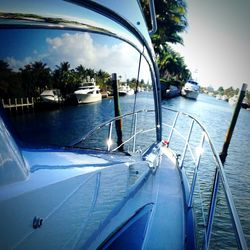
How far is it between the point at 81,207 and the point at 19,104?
47cm

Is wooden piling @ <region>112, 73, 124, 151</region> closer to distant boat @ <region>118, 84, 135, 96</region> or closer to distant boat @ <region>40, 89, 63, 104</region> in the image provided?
distant boat @ <region>118, 84, 135, 96</region>

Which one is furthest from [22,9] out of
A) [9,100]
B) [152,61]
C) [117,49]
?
[152,61]

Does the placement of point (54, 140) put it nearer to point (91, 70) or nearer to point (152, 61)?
A: point (91, 70)

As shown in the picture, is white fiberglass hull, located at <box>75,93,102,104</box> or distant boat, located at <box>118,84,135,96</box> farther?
distant boat, located at <box>118,84,135,96</box>

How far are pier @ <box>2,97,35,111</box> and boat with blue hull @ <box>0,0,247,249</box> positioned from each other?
2.0 inches

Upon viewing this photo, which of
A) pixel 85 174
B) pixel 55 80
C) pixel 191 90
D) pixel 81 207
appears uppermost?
pixel 55 80

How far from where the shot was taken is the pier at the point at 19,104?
1013mm

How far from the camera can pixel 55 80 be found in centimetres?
127

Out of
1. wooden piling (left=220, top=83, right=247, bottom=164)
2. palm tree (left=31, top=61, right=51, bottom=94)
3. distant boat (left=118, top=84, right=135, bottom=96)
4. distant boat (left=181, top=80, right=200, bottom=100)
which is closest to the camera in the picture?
palm tree (left=31, top=61, right=51, bottom=94)

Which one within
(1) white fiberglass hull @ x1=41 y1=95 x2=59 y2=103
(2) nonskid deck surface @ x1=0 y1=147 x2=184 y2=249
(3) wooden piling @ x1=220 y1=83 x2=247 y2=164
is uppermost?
(1) white fiberglass hull @ x1=41 y1=95 x2=59 y2=103

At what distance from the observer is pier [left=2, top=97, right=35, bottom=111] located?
1.01 m

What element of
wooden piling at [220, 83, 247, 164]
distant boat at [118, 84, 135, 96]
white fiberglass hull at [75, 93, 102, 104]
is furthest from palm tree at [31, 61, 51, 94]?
wooden piling at [220, 83, 247, 164]

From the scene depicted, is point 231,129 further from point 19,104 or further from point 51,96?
point 19,104

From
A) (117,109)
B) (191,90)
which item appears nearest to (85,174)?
(117,109)
